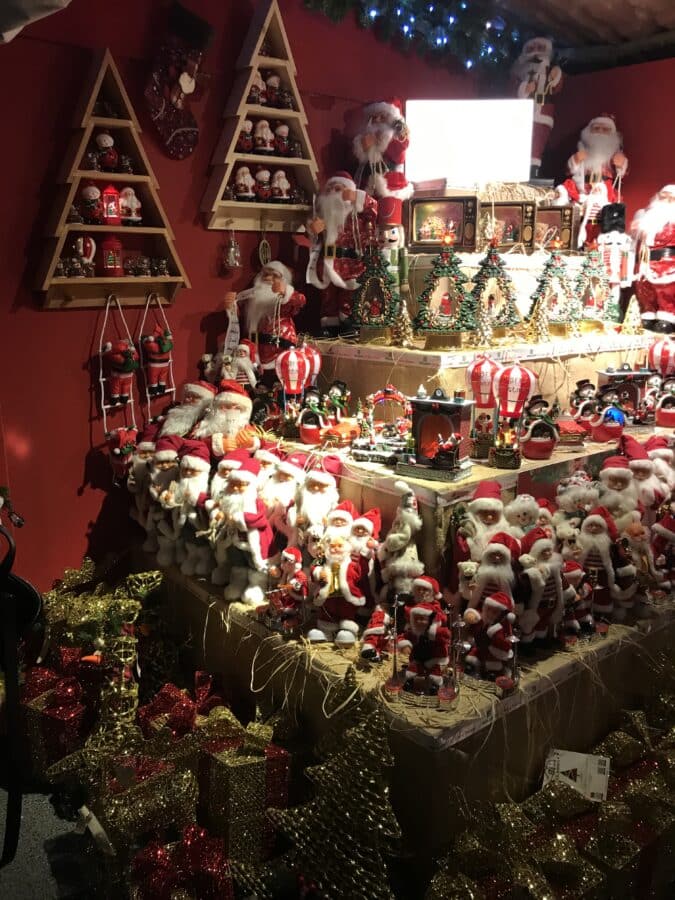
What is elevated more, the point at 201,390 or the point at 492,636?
the point at 201,390

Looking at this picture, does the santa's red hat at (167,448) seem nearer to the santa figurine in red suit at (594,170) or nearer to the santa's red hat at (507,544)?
the santa's red hat at (507,544)

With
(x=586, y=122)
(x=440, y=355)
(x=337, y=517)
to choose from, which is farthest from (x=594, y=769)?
(x=586, y=122)

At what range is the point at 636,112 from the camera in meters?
4.32

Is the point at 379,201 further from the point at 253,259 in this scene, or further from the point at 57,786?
the point at 57,786

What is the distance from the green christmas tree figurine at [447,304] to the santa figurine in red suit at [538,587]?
1.06 meters

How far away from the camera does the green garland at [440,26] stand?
3562 mm

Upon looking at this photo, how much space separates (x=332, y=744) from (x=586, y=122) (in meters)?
3.99

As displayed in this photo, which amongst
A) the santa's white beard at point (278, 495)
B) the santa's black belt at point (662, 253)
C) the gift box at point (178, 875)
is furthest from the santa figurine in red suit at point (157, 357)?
the santa's black belt at point (662, 253)

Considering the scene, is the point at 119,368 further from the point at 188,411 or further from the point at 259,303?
the point at 259,303

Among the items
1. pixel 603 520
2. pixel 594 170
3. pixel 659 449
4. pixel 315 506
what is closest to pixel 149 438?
pixel 315 506

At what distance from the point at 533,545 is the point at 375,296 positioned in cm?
142

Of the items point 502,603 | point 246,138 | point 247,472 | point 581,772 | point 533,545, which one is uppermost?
point 246,138

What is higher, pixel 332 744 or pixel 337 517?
pixel 337 517

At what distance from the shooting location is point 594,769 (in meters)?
2.01
